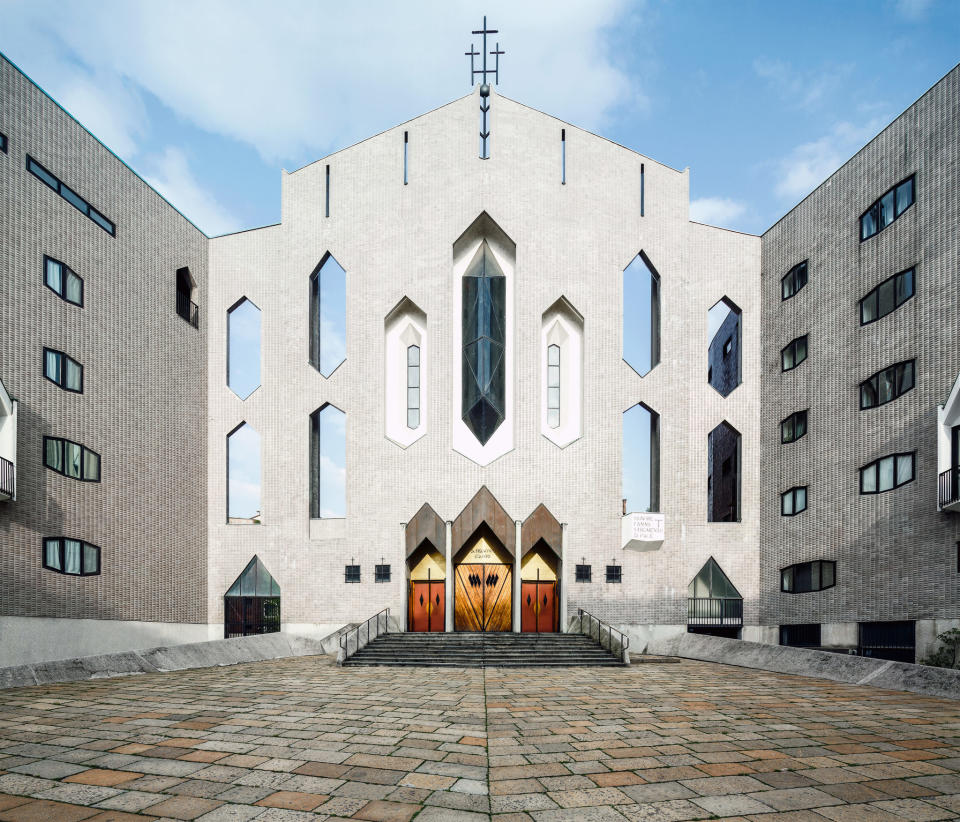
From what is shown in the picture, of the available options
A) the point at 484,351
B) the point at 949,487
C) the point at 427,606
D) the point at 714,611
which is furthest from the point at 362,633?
the point at 949,487

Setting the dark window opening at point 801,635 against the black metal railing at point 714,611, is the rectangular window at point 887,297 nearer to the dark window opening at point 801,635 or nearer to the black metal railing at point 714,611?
the dark window opening at point 801,635

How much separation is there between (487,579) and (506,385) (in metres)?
6.27

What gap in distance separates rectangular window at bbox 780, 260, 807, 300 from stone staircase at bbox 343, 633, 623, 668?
1257cm

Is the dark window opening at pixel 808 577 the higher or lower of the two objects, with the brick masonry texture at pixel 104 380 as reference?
lower

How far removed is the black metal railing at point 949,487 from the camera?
51.5 ft

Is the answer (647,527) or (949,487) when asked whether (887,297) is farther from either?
(647,527)

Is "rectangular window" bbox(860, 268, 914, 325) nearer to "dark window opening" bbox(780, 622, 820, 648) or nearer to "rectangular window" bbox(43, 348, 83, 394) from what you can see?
"dark window opening" bbox(780, 622, 820, 648)

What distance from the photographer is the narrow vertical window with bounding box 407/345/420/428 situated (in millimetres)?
23453

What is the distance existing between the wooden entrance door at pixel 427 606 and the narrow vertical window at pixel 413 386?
519 centimetres

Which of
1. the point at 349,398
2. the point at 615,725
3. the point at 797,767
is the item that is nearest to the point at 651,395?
the point at 349,398

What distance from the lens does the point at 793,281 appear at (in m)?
22.4

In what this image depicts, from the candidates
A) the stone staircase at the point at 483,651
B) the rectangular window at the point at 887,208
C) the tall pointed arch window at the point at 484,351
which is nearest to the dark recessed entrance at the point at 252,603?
the stone staircase at the point at 483,651

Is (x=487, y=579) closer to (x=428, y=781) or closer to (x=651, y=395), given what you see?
(x=651, y=395)

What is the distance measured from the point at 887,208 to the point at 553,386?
1069cm
